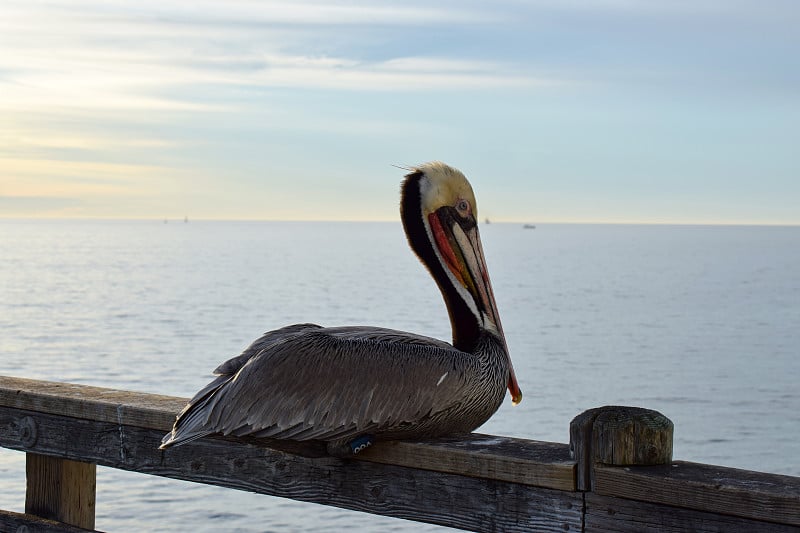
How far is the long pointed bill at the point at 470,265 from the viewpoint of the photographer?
13.8 feet

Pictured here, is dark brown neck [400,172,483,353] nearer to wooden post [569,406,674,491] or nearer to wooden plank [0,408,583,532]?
wooden plank [0,408,583,532]

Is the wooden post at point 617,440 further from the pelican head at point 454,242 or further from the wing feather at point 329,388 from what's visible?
the pelican head at point 454,242

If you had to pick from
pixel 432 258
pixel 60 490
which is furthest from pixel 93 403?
pixel 432 258

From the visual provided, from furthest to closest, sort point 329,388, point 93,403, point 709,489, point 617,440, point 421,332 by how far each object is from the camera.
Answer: point 421,332 → point 93,403 → point 329,388 → point 617,440 → point 709,489

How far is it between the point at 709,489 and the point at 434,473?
772mm

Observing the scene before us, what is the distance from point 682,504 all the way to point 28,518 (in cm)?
223

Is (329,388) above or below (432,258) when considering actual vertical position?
below

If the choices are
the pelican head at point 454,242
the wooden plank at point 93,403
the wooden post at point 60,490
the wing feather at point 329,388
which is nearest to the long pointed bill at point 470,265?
the pelican head at point 454,242

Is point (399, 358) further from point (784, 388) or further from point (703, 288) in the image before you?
point (703, 288)

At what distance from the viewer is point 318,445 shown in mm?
3422

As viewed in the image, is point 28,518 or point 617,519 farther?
point 28,518

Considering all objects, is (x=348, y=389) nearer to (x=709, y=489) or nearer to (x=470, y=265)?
(x=470, y=265)

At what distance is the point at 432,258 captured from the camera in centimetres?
429

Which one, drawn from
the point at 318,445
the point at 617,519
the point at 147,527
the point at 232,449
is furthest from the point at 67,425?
the point at 147,527
